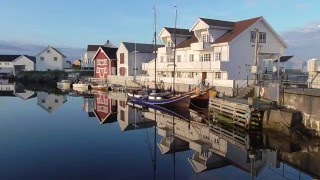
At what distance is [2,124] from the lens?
101ft

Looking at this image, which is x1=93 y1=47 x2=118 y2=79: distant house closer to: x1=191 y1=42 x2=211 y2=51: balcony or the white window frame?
the white window frame

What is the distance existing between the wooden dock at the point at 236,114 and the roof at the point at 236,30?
1625 centimetres

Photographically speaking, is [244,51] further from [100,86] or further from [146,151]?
[100,86]

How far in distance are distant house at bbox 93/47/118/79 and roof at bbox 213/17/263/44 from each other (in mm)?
33057

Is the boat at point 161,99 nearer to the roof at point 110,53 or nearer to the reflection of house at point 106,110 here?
the reflection of house at point 106,110

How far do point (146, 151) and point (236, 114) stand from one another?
32.1 ft

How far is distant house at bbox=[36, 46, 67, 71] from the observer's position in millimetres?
105581

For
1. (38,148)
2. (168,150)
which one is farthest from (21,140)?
(168,150)

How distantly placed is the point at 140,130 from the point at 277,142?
11064mm

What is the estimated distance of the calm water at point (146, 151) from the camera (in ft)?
55.3

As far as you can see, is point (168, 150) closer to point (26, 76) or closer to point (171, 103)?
point (171, 103)

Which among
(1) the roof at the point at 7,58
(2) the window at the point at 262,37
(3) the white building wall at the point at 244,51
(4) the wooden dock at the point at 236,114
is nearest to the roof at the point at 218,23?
(3) the white building wall at the point at 244,51

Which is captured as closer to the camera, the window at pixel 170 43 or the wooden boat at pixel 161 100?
the wooden boat at pixel 161 100

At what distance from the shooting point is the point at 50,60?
10625 centimetres
